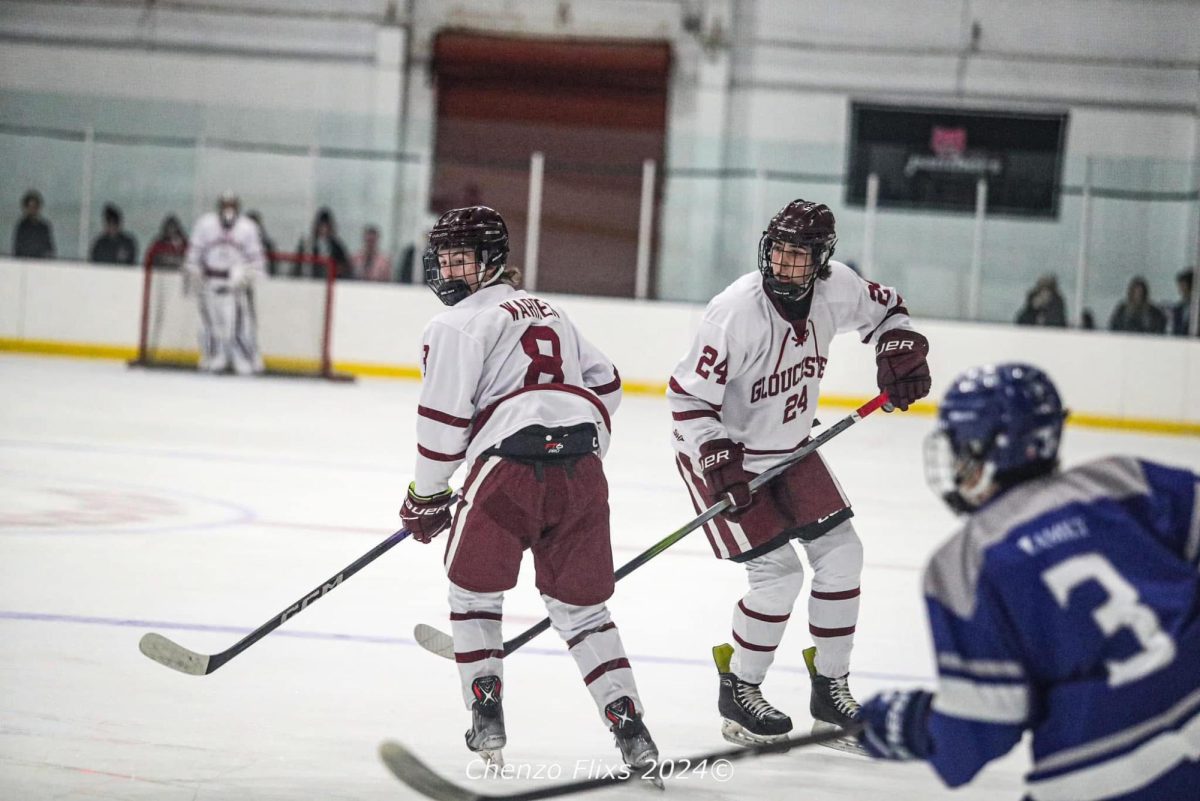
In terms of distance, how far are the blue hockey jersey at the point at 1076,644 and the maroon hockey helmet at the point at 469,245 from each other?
1.41 metres

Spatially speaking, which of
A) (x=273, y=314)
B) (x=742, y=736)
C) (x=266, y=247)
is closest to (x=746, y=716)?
(x=742, y=736)

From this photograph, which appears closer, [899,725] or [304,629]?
[899,725]

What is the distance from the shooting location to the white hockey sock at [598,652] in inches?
109

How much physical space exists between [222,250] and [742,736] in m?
8.53

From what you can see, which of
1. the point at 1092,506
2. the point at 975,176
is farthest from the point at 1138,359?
the point at 1092,506

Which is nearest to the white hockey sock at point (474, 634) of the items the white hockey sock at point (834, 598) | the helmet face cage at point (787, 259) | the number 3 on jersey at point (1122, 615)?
the white hockey sock at point (834, 598)

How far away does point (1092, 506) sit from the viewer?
1.63 metres

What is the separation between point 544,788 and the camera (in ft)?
7.20

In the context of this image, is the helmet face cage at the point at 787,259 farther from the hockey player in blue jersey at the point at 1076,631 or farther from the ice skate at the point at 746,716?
the hockey player in blue jersey at the point at 1076,631

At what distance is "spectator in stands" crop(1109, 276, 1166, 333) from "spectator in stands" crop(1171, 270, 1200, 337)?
102 millimetres

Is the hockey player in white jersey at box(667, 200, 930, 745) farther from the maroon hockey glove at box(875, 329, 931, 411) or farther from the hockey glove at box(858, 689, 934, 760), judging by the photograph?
the hockey glove at box(858, 689, 934, 760)

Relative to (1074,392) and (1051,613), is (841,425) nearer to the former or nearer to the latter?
(1051,613)

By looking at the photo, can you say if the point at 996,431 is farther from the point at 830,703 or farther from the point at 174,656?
the point at 174,656

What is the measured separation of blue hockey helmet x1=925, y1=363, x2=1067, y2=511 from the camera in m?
1.71
